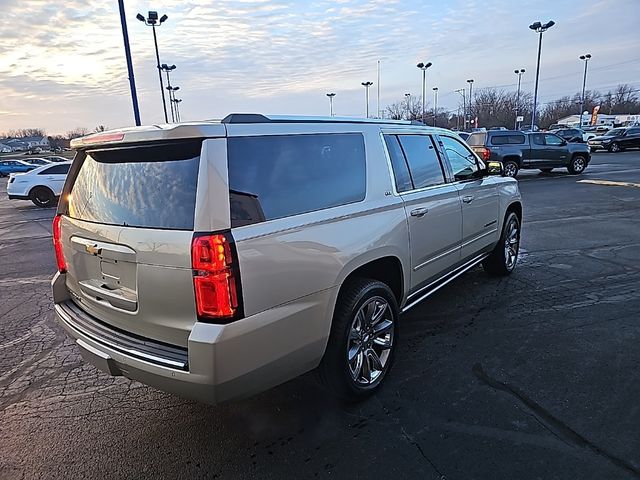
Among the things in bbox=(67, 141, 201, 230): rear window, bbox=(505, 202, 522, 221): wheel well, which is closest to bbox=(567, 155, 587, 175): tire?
bbox=(505, 202, 522, 221): wheel well

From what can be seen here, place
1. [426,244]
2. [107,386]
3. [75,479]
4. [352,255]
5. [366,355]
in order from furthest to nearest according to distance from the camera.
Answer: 1. [426,244]
2. [107,386]
3. [366,355]
4. [352,255]
5. [75,479]

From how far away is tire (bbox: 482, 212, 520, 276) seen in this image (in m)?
5.55

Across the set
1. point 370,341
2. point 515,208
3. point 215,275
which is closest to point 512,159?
point 515,208

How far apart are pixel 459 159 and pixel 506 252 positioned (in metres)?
1.65

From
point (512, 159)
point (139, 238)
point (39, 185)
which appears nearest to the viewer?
point (139, 238)

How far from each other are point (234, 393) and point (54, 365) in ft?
7.86

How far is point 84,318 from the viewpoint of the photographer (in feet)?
9.86

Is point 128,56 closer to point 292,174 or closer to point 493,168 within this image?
point 493,168

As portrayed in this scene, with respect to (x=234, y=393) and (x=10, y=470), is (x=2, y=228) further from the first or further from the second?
(x=234, y=393)

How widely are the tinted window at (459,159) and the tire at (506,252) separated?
1044mm

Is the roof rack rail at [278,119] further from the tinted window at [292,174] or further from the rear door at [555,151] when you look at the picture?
the rear door at [555,151]

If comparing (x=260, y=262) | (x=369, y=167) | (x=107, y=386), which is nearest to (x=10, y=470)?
(x=107, y=386)

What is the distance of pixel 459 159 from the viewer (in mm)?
4742

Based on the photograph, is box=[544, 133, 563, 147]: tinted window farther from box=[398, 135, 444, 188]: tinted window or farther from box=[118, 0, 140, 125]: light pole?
box=[398, 135, 444, 188]: tinted window
